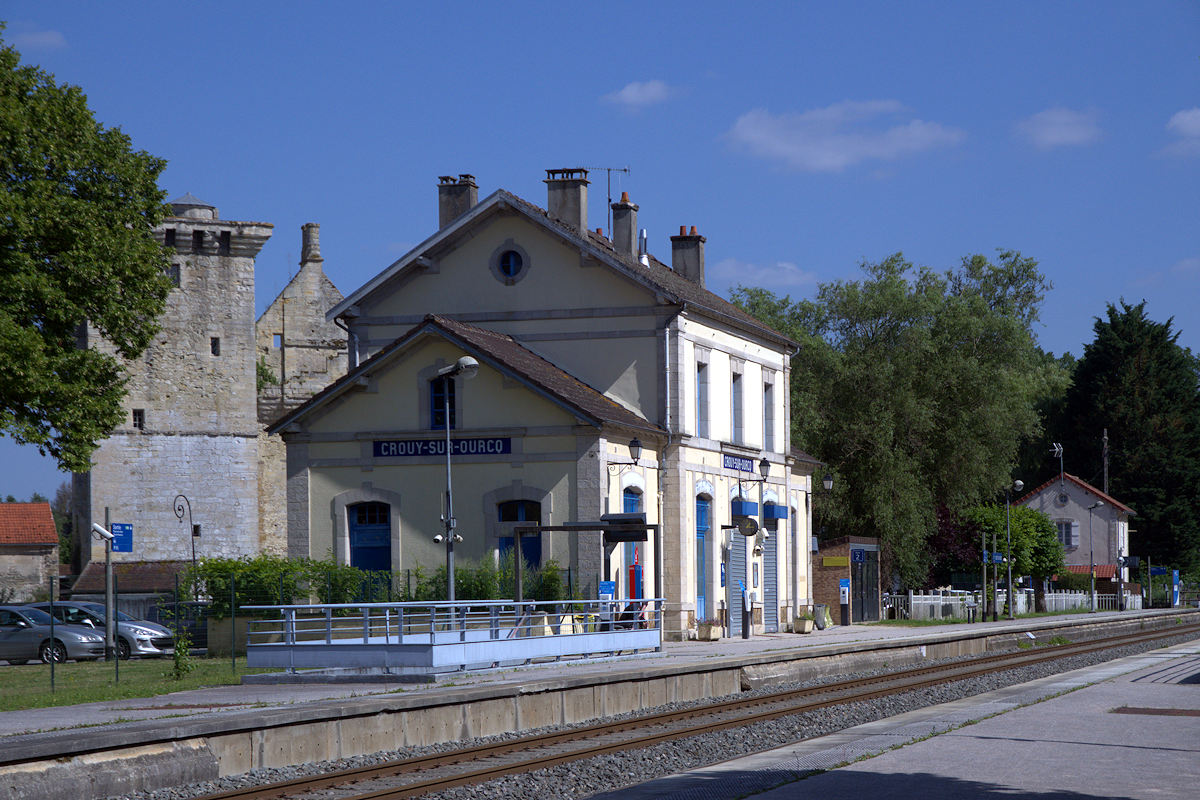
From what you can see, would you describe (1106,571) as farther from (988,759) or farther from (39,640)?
(988,759)

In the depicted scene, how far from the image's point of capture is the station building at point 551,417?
31.8 metres

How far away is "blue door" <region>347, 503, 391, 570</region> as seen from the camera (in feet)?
107

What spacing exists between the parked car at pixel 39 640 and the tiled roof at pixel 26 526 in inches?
1551

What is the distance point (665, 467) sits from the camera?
35.0 metres

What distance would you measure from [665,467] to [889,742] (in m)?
22.0

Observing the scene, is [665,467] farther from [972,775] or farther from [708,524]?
[972,775]

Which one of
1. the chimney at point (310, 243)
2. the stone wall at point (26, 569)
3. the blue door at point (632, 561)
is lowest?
the stone wall at point (26, 569)

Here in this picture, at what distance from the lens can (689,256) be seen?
141ft

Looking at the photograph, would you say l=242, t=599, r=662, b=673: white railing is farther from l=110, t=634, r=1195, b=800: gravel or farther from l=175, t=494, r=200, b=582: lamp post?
l=175, t=494, r=200, b=582: lamp post

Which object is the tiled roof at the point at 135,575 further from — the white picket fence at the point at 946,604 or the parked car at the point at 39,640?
the white picket fence at the point at 946,604

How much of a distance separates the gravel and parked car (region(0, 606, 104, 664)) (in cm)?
→ 1563

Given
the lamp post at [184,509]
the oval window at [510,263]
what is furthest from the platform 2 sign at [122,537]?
the lamp post at [184,509]

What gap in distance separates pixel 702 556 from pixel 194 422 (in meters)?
33.0

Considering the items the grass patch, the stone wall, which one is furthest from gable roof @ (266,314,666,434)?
the stone wall
